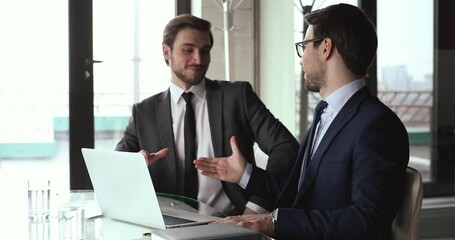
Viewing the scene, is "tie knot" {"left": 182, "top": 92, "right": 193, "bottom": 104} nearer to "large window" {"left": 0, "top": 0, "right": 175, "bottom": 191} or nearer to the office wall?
"large window" {"left": 0, "top": 0, "right": 175, "bottom": 191}

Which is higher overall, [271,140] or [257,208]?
[271,140]

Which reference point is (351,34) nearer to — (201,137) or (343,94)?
(343,94)

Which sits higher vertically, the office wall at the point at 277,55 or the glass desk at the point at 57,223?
the office wall at the point at 277,55

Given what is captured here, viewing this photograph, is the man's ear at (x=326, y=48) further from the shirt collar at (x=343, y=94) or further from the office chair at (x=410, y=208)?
the office chair at (x=410, y=208)

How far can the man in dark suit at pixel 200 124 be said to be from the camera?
237 centimetres

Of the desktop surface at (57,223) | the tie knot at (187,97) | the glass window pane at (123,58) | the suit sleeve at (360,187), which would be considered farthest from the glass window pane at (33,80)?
the suit sleeve at (360,187)

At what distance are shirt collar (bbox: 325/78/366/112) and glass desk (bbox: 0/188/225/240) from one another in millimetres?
528

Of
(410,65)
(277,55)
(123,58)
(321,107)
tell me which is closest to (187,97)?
(321,107)

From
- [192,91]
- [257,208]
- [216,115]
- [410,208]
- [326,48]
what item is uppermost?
[326,48]

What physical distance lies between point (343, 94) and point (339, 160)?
9.0 inches

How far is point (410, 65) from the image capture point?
4.77 metres

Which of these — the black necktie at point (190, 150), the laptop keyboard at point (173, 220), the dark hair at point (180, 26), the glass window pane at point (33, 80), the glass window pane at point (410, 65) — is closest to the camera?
the laptop keyboard at point (173, 220)

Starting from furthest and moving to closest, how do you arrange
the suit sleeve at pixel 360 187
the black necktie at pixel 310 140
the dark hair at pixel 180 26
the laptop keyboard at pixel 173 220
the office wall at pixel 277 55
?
1. the office wall at pixel 277 55
2. the dark hair at pixel 180 26
3. the black necktie at pixel 310 140
4. the laptop keyboard at pixel 173 220
5. the suit sleeve at pixel 360 187

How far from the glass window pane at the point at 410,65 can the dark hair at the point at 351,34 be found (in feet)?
10.4
